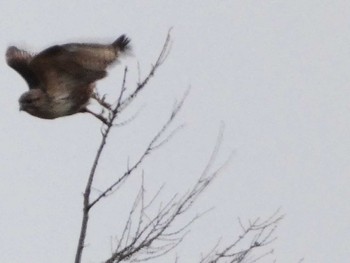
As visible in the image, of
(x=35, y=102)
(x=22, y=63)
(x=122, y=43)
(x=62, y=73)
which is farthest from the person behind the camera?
(x=22, y=63)

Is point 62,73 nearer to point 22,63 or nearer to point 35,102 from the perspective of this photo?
point 35,102

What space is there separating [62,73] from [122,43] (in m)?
0.73

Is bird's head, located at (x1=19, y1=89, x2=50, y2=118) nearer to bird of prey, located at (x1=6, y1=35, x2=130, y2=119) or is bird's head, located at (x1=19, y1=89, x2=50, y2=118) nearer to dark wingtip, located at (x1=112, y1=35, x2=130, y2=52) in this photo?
bird of prey, located at (x1=6, y1=35, x2=130, y2=119)

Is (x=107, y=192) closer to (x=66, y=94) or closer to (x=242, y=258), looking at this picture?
(x=242, y=258)

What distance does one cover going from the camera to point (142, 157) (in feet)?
25.0

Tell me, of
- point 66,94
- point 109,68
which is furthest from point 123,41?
point 66,94

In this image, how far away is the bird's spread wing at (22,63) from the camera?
985cm

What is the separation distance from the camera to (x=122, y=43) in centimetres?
902

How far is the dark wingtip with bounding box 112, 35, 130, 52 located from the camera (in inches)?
354

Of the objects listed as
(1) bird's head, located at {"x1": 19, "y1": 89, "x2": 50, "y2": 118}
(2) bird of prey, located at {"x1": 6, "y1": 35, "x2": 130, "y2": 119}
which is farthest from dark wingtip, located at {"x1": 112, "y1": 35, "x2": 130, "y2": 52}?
(1) bird's head, located at {"x1": 19, "y1": 89, "x2": 50, "y2": 118}

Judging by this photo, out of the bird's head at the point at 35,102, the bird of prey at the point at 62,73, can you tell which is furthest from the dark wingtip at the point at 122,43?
the bird's head at the point at 35,102

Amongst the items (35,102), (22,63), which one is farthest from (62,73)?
(22,63)

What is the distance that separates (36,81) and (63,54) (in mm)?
613

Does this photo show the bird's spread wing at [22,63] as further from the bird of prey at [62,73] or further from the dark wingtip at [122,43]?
the dark wingtip at [122,43]
